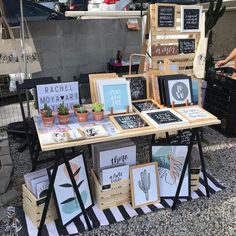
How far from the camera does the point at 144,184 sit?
2.84 metres

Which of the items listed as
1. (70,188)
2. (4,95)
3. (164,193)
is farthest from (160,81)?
(4,95)

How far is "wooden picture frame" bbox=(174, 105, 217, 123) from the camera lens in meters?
2.60

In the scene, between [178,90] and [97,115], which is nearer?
[97,115]

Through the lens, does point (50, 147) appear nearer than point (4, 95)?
Yes

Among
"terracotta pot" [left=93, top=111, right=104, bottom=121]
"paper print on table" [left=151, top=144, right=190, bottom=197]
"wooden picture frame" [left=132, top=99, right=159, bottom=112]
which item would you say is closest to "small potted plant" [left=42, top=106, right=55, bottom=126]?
"terracotta pot" [left=93, top=111, right=104, bottom=121]

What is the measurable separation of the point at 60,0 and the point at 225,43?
602 centimetres

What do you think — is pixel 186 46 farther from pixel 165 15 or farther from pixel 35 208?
pixel 35 208

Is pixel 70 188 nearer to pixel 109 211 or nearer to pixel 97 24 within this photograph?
pixel 109 211

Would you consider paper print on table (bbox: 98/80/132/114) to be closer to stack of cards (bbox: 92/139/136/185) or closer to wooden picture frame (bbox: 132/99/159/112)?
wooden picture frame (bbox: 132/99/159/112)

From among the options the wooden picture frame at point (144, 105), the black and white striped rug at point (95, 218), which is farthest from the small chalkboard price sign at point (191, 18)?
the black and white striped rug at point (95, 218)

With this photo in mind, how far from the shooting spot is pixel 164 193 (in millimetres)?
2953

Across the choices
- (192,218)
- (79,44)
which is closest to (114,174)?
(192,218)

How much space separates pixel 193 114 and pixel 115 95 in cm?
73

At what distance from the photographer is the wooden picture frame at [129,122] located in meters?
2.43
